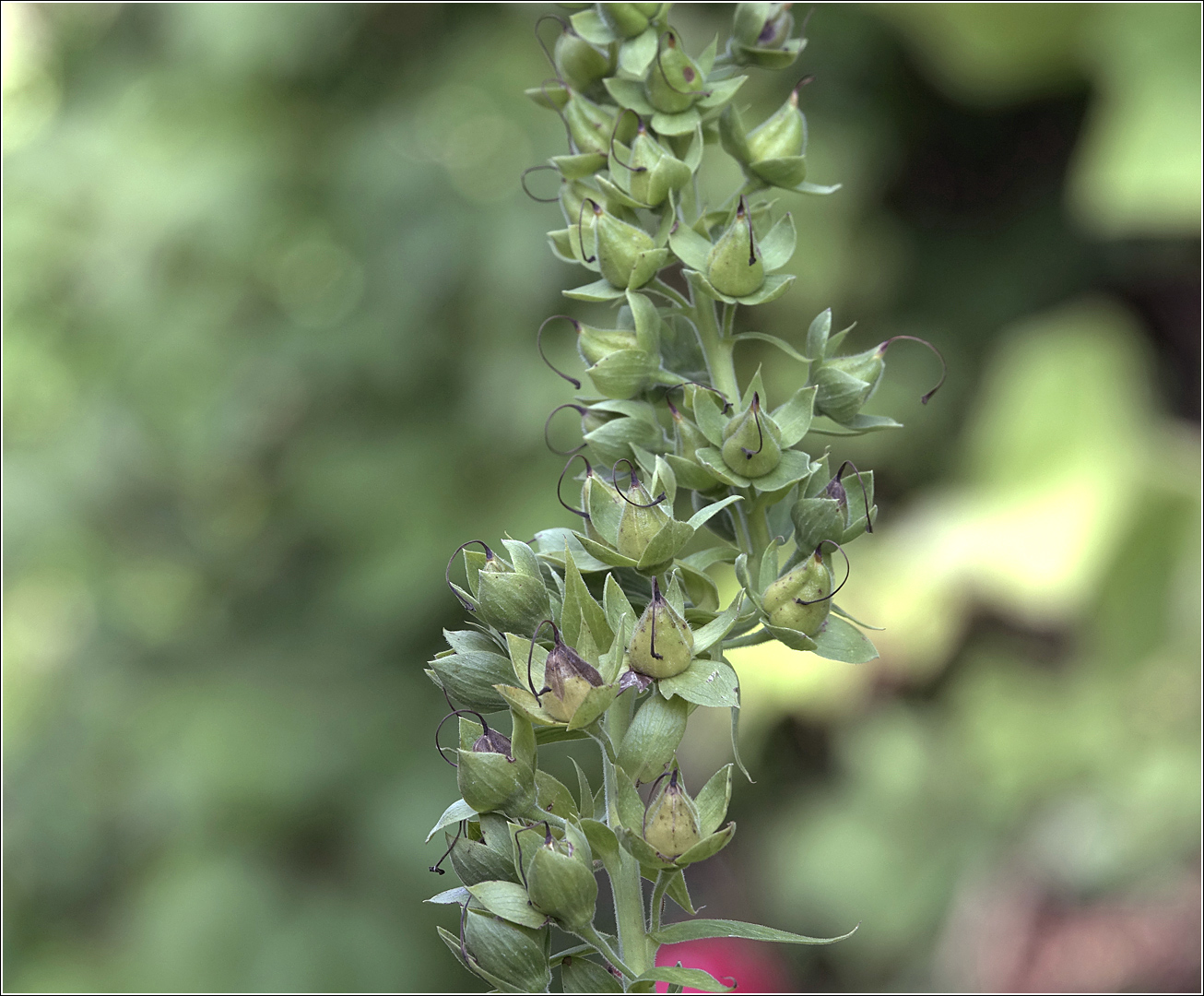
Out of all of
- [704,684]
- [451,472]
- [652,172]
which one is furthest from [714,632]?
[451,472]

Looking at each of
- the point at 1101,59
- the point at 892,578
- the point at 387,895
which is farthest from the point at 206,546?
the point at 1101,59

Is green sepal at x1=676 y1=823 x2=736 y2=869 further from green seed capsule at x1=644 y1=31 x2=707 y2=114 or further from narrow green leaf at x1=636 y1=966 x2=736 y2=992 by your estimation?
green seed capsule at x1=644 y1=31 x2=707 y2=114

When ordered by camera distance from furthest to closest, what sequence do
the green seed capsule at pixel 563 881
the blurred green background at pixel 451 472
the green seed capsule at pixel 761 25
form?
1. the blurred green background at pixel 451 472
2. the green seed capsule at pixel 761 25
3. the green seed capsule at pixel 563 881

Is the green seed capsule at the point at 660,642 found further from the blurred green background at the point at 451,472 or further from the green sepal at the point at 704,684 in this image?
the blurred green background at the point at 451,472

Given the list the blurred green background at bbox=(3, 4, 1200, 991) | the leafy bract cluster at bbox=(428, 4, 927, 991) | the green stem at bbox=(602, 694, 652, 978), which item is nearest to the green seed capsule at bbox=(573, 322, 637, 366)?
the leafy bract cluster at bbox=(428, 4, 927, 991)

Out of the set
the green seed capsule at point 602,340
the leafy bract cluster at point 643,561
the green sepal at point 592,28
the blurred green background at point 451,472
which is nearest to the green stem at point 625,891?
the leafy bract cluster at point 643,561

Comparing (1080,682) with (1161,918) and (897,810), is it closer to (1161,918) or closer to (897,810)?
(897,810)
